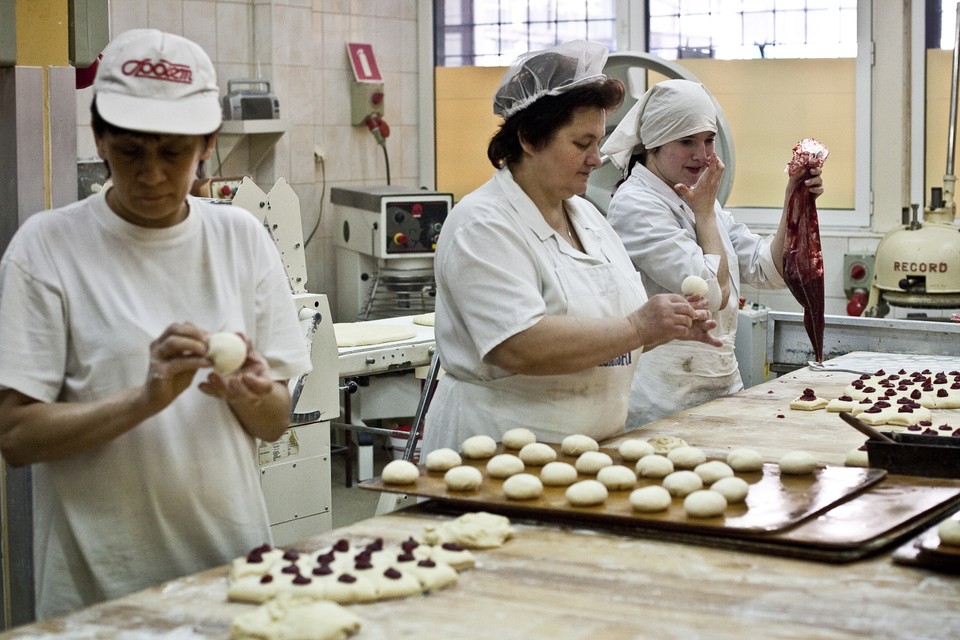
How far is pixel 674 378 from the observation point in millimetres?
3211

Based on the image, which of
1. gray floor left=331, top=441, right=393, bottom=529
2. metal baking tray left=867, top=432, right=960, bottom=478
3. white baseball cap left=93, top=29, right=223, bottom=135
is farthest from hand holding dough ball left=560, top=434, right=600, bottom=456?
gray floor left=331, top=441, right=393, bottom=529

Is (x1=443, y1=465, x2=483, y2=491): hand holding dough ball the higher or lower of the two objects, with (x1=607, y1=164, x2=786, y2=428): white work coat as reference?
lower

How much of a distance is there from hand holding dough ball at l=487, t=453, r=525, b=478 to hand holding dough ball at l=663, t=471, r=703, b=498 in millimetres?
288

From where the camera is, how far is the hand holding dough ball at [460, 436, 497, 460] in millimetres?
2322

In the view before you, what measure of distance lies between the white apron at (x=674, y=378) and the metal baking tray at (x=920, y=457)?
925mm

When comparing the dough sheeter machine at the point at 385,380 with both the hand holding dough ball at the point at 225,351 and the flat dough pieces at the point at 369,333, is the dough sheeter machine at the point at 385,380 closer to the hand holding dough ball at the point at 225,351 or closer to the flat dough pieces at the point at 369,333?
the flat dough pieces at the point at 369,333

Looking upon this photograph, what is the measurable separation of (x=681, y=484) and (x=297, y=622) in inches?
32.0

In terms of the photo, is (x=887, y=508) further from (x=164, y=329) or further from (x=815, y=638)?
(x=164, y=329)

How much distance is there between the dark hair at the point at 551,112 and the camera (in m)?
2.52

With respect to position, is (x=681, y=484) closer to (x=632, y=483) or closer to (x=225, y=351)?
(x=632, y=483)

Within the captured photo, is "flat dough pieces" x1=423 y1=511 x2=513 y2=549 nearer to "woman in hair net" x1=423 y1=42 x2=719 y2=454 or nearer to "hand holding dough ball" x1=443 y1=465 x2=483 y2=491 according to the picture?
"hand holding dough ball" x1=443 y1=465 x2=483 y2=491

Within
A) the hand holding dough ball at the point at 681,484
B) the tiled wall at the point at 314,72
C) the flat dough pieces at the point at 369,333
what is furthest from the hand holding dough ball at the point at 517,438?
the tiled wall at the point at 314,72

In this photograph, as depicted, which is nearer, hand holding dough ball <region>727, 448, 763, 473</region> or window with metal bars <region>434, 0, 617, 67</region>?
hand holding dough ball <region>727, 448, 763, 473</region>

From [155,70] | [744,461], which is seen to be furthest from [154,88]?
[744,461]
